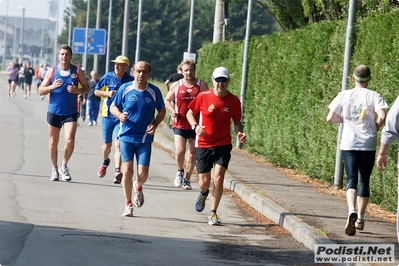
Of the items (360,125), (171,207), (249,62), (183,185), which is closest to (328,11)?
(249,62)

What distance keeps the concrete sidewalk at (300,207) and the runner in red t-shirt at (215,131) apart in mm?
914

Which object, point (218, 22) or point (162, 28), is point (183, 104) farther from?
point (162, 28)

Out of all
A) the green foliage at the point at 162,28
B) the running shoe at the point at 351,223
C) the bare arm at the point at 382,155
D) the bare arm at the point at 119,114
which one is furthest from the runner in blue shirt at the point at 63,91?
the green foliage at the point at 162,28

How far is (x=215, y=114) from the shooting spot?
10938 mm

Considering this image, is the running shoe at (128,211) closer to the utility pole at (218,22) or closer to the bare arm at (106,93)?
the bare arm at (106,93)

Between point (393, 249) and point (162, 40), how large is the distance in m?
75.7

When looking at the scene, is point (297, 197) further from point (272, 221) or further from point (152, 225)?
point (152, 225)

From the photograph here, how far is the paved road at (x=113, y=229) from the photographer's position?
8508 millimetres

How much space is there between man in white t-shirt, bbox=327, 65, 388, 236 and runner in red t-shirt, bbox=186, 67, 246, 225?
137 centimetres

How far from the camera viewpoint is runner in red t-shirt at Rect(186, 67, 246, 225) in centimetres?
1093

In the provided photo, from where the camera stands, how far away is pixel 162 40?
84000 mm

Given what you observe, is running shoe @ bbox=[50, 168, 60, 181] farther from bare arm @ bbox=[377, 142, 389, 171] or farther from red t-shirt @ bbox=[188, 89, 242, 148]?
bare arm @ bbox=[377, 142, 389, 171]

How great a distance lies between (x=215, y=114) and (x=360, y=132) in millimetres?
1805

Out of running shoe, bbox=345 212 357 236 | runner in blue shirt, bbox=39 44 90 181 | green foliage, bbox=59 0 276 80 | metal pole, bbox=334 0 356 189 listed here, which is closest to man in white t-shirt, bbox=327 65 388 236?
Answer: running shoe, bbox=345 212 357 236
